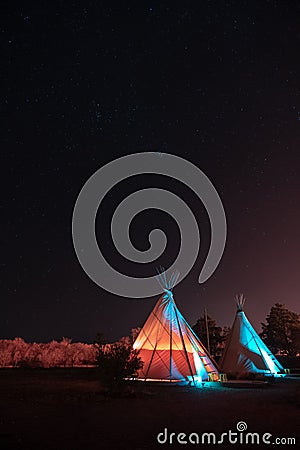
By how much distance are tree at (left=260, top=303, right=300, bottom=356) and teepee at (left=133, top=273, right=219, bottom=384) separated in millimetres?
19730

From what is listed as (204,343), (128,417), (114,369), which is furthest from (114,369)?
(204,343)

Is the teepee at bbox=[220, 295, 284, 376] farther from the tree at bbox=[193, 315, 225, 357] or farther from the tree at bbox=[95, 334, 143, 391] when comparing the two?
the tree at bbox=[193, 315, 225, 357]

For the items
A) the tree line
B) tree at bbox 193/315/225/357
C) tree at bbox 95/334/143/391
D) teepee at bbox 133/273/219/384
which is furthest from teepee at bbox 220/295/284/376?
tree at bbox 193/315/225/357

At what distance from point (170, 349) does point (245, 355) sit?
5.67 m

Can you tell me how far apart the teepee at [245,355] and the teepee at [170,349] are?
280 cm

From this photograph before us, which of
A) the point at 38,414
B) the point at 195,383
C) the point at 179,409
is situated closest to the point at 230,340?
the point at 195,383

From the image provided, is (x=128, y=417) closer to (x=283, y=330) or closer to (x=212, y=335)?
(x=212, y=335)

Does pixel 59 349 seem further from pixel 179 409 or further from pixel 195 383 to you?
pixel 179 409

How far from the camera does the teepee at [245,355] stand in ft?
67.2

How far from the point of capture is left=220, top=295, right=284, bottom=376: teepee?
2048cm

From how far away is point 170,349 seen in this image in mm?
17172

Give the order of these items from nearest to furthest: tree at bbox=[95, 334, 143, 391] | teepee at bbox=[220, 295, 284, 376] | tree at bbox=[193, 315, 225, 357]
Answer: tree at bbox=[95, 334, 143, 391] < teepee at bbox=[220, 295, 284, 376] < tree at bbox=[193, 315, 225, 357]

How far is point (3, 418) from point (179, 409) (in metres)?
3.57

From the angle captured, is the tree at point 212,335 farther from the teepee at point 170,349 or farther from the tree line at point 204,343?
the teepee at point 170,349
